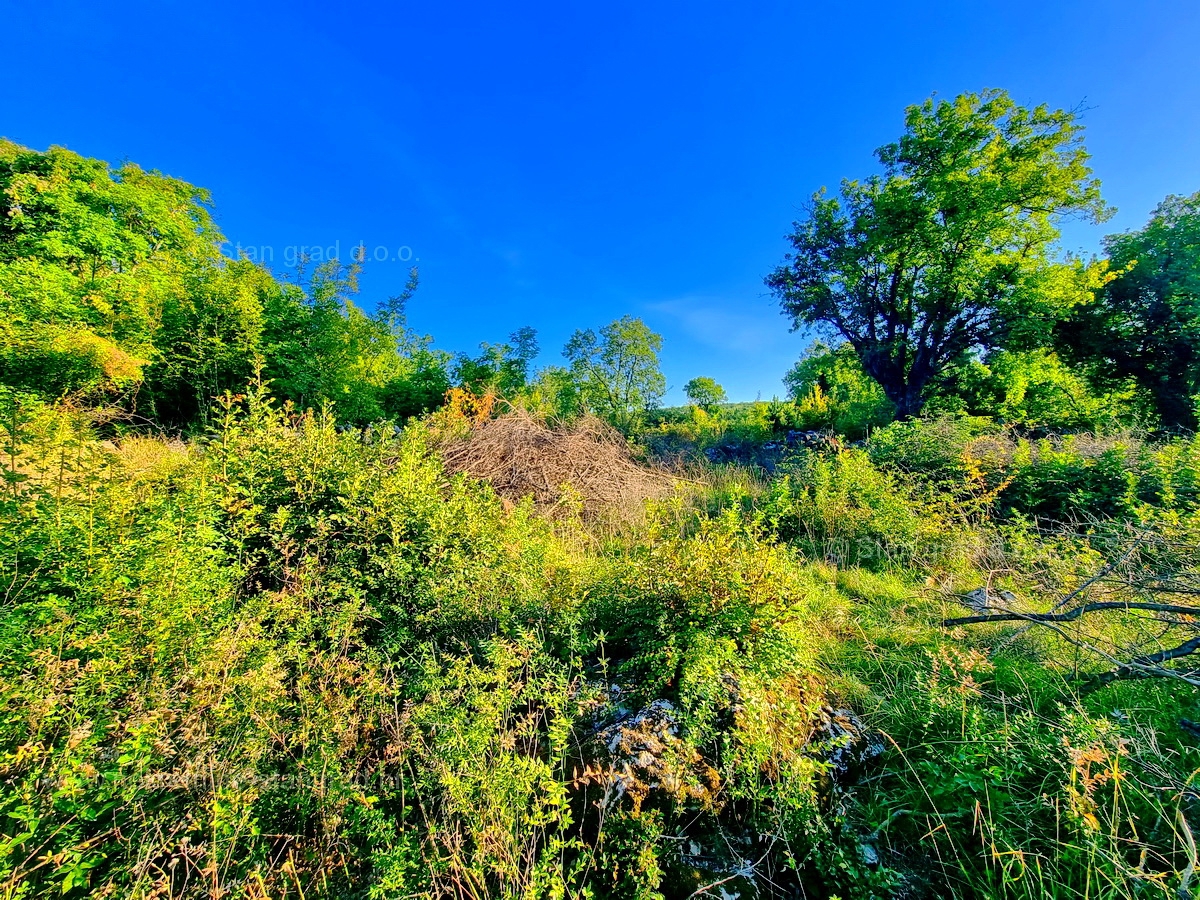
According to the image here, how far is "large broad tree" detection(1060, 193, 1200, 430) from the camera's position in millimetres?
10367

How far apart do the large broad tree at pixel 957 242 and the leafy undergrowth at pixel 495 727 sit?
41.4ft

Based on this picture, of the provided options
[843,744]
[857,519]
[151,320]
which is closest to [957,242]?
[857,519]

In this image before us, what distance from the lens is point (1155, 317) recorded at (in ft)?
36.6

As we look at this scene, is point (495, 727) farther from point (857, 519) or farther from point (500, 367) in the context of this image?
point (500, 367)

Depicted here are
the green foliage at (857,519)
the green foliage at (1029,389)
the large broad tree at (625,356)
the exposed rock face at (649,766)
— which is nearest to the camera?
the exposed rock face at (649,766)

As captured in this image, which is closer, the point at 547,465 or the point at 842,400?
the point at 547,465

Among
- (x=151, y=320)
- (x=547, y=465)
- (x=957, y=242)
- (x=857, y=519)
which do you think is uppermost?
(x=957, y=242)

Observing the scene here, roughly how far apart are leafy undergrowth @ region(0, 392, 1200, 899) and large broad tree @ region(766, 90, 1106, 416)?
12.6 metres

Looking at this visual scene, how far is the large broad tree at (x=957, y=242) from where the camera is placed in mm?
11805

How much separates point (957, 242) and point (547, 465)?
14988 mm

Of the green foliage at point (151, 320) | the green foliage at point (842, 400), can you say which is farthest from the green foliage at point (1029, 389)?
the green foliage at point (151, 320)

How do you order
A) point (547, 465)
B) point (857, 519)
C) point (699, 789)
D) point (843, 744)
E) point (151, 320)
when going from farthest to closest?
point (151, 320), point (547, 465), point (857, 519), point (843, 744), point (699, 789)

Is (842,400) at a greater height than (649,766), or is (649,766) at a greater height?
(842,400)

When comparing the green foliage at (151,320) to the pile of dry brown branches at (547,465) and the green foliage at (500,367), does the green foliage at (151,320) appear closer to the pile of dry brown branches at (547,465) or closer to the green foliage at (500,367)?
the green foliage at (500,367)
